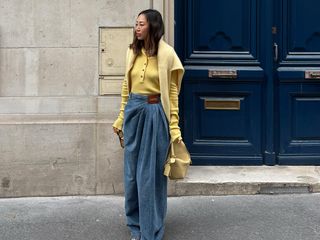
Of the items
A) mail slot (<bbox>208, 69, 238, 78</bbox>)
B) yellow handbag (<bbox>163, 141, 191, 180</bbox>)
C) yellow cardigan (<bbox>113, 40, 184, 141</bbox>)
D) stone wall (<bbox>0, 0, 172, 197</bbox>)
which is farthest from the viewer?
mail slot (<bbox>208, 69, 238, 78</bbox>)

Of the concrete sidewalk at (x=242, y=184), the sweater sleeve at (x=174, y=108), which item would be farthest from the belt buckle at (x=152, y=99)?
the concrete sidewalk at (x=242, y=184)

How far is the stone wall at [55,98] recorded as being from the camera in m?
5.54

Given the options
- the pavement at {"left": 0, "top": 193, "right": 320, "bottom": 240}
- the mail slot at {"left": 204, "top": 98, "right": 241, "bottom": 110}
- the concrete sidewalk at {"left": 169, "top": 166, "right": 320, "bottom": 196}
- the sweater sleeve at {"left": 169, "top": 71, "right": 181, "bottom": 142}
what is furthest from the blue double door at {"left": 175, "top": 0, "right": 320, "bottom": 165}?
the sweater sleeve at {"left": 169, "top": 71, "right": 181, "bottom": 142}

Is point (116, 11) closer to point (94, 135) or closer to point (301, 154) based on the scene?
point (94, 135)

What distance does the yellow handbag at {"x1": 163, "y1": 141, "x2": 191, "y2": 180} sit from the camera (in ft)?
13.8

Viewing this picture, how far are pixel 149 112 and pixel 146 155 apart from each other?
333mm

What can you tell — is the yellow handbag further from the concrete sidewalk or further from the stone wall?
the stone wall

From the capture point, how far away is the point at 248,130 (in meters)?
6.20

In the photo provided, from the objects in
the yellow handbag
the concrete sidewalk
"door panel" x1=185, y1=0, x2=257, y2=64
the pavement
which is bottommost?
the pavement

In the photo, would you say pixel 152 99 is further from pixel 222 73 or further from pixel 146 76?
pixel 222 73

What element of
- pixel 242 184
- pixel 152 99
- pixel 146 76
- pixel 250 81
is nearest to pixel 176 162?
pixel 152 99

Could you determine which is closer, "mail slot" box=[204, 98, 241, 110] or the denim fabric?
the denim fabric

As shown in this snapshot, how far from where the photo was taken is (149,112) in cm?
415

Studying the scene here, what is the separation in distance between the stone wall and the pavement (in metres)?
0.29
